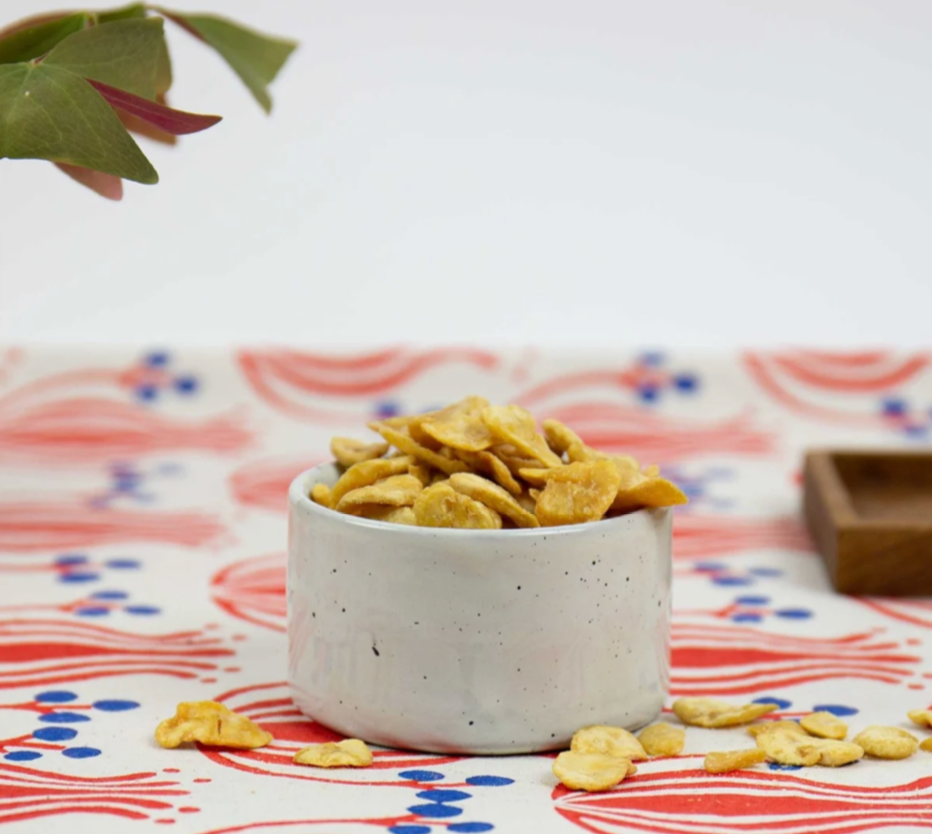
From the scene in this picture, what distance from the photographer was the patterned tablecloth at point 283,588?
0.68 meters

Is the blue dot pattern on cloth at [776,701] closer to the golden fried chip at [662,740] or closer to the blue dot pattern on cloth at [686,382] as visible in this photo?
the golden fried chip at [662,740]

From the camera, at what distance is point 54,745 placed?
75 centimetres

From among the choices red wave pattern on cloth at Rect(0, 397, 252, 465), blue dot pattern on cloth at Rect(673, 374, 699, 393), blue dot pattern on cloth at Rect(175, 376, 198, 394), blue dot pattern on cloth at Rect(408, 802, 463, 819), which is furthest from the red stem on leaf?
blue dot pattern on cloth at Rect(673, 374, 699, 393)

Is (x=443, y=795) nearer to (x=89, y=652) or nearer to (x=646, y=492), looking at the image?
(x=646, y=492)

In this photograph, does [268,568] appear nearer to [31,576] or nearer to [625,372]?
[31,576]

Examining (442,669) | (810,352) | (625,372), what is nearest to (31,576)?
(442,669)

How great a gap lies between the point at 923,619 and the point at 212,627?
1.57ft

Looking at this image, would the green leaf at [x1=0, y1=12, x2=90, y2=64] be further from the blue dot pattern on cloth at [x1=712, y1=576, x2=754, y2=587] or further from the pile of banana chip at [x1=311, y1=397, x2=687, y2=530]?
the blue dot pattern on cloth at [x1=712, y1=576, x2=754, y2=587]

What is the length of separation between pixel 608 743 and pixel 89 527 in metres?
0.59

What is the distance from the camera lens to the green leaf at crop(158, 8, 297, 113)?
0.89 meters

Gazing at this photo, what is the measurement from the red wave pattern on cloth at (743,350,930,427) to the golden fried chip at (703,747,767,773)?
2.87 ft

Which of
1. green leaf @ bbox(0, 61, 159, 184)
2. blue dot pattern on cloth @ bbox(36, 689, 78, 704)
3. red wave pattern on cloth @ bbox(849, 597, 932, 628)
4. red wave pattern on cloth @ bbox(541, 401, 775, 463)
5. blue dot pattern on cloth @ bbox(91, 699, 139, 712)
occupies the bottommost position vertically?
blue dot pattern on cloth @ bbox(91, 699, 139, 712)

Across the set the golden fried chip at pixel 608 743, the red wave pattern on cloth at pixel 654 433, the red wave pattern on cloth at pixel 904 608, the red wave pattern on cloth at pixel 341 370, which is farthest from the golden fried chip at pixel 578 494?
the red wave pattern on cloth at pixel 341 370

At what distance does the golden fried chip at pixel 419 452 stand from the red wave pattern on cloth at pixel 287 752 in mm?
149
